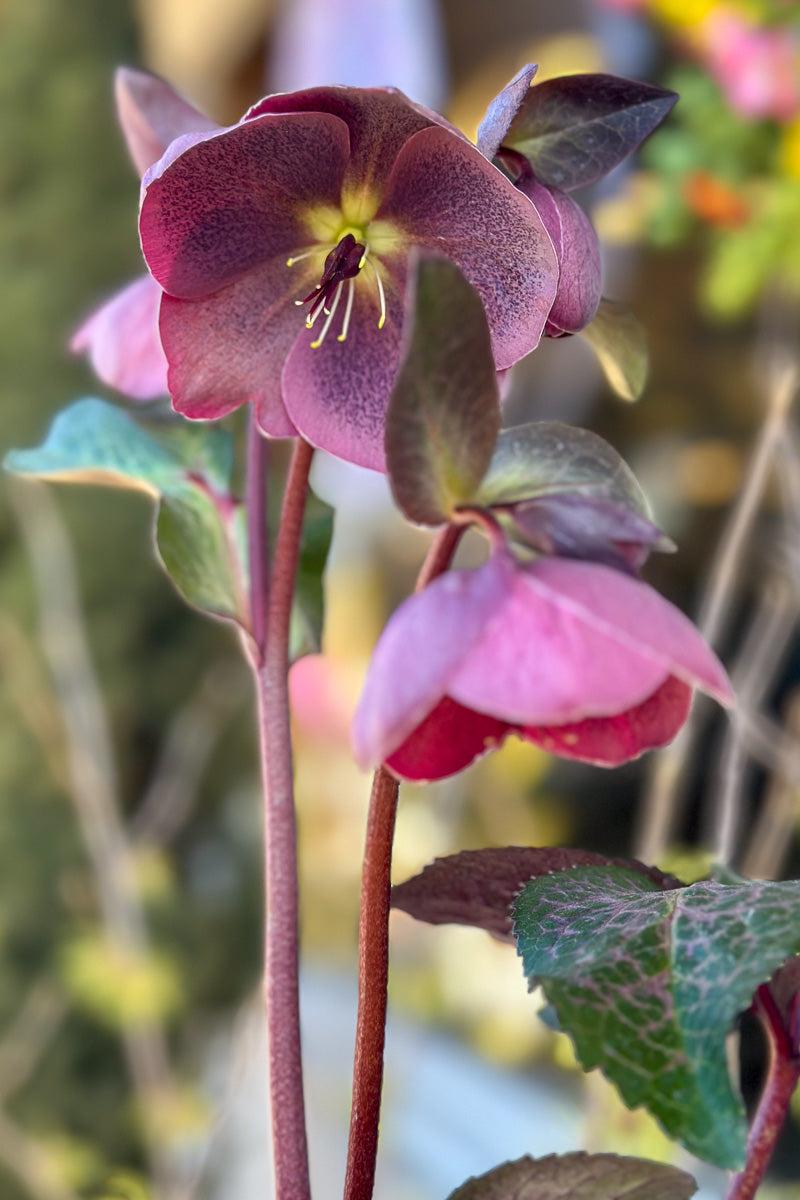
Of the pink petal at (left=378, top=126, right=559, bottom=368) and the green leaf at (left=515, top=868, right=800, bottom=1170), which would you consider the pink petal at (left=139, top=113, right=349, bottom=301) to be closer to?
the pink petal at (left=378, top=126, right=559, bottom=368)

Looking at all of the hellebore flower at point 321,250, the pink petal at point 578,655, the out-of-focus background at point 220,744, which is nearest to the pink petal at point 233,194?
the hellebore flower at point 321,250

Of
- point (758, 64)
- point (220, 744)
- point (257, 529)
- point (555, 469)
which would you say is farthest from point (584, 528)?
point (220, 744)

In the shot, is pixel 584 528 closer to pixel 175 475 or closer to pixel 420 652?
pixel 420 652

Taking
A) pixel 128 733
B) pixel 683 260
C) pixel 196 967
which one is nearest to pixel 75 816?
pixel 128 733

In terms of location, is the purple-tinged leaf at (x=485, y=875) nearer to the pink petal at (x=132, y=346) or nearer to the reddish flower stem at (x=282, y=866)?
the reddish flower stem at (x=282, y=866)

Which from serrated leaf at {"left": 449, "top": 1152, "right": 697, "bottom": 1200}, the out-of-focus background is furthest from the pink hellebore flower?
the out-of-focus background
